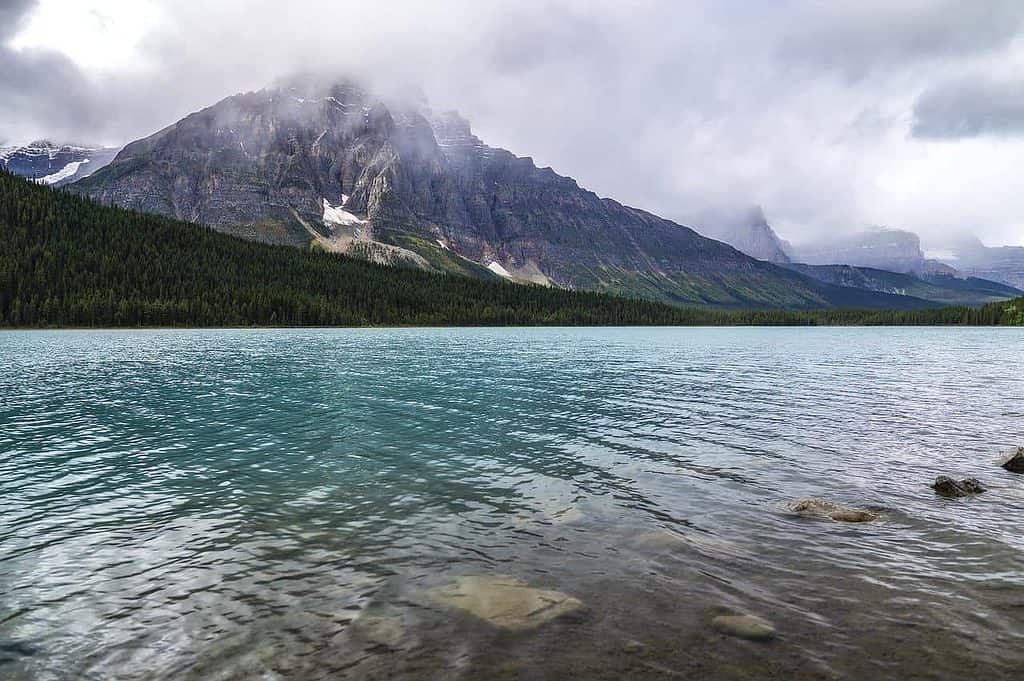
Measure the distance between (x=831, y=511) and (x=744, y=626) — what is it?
9.90m

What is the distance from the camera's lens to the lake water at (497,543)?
11.2m

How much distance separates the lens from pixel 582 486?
2347 cm

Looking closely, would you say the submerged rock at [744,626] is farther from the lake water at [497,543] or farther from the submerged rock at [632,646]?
the submerged rock at [632,646]

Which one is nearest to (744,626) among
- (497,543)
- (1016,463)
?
(497,543)

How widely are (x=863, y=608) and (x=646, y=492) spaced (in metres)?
9.96

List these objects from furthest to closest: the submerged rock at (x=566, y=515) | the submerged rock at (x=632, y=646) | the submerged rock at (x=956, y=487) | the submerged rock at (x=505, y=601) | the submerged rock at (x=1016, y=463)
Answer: the submerged rock at (x=1016, y=463) → the submerged rock at (x=956, y=487) → the submerged rock at (x=566, y=515) → the submerged rock at (x=505, y=601) → the submerged rock at (x=632, y=646)

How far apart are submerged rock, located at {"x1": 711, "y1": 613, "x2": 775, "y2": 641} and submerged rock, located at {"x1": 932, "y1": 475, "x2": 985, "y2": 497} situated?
14.7m

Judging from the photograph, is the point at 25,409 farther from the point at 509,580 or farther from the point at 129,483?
the point at 509,580

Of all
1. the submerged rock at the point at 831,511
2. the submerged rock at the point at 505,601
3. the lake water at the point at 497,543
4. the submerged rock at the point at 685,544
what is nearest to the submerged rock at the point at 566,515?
the lake water at the point at 497,543

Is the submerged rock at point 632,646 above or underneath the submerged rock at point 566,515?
above

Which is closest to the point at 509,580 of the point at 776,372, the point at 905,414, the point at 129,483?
the point at 129,483

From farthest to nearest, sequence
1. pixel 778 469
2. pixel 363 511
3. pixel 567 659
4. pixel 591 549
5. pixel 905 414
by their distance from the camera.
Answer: pixel 905 414, pixel 778 469, pixel 363 511, pixel 591 549, pixel 567 659

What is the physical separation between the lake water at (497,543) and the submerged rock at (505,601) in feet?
0.86

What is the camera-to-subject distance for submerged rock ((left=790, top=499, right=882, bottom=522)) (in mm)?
19469
